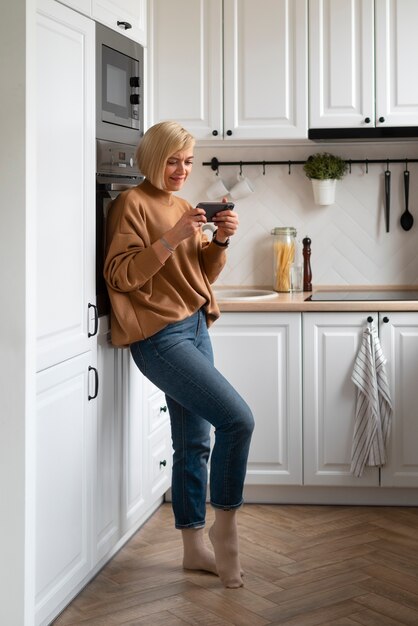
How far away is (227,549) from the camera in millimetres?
2879

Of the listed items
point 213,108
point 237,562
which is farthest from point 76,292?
point 213,108

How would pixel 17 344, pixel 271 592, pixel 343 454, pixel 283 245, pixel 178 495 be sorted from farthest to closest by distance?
1. pixel 283 245
2. pixel 343 454
3. pixel 178 495
4. pixel 271 592
5. pixel 17 344

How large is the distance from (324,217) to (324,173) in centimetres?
22

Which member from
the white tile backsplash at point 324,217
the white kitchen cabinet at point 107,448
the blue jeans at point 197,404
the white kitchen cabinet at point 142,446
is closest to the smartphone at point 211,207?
the blue jeans at point 197,404

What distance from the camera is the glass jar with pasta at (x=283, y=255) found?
4031mm

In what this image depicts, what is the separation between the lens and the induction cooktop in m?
3.75

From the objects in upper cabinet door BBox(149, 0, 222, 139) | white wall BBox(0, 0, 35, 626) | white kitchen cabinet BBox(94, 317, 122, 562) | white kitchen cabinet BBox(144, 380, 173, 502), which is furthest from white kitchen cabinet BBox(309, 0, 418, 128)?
white wall BBox(0, 0, 35, 626)

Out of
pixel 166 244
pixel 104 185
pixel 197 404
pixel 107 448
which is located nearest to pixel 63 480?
pixel 107 448

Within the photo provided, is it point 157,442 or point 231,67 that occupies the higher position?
point 231,67

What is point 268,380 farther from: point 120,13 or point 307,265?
point 120,13

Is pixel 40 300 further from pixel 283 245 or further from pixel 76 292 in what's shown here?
pixel 283 245

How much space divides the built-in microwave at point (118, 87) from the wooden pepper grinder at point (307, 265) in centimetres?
108

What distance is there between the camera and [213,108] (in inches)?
150

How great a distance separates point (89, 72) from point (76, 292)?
661mm
